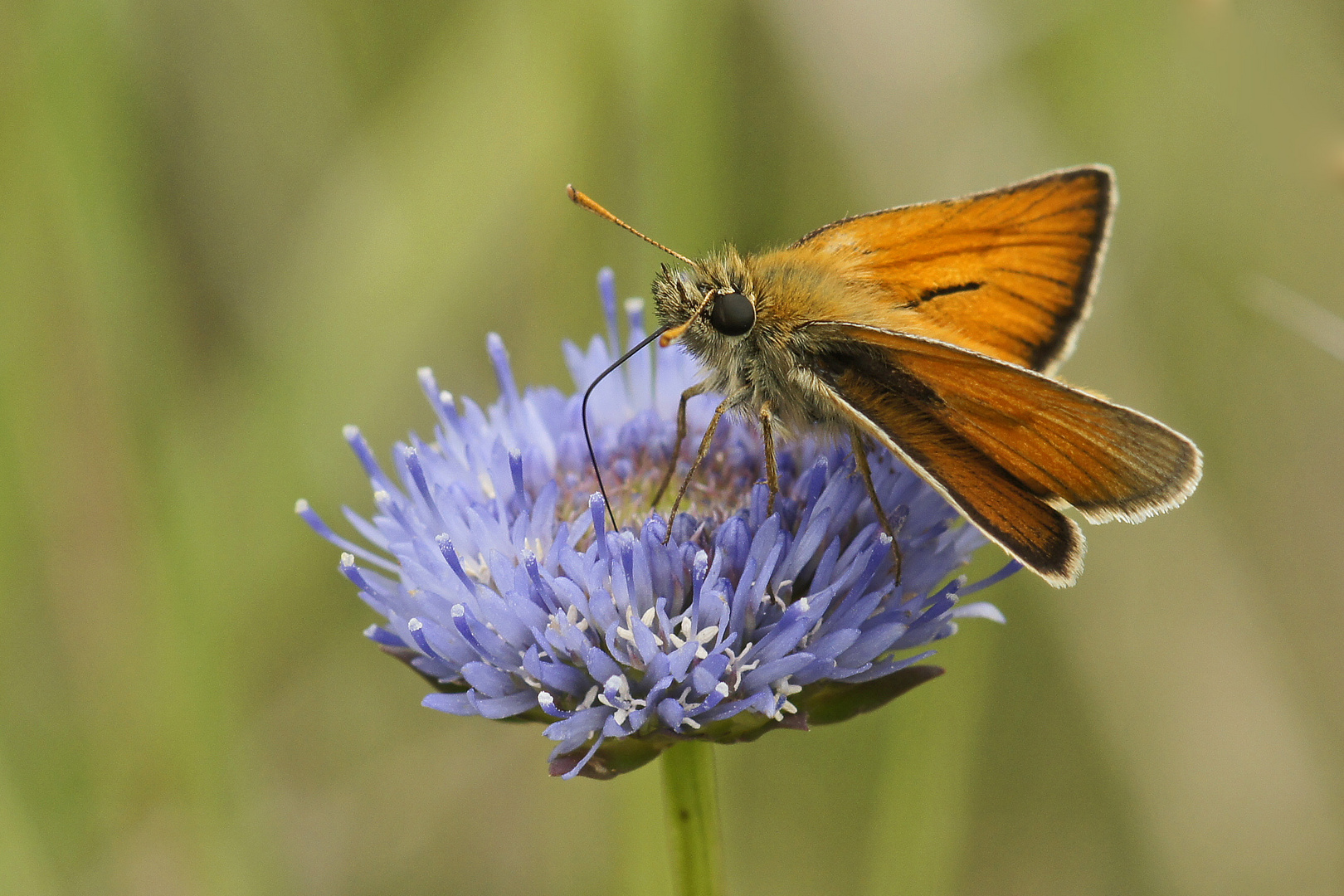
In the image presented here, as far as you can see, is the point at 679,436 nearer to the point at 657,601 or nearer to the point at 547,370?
the point at 657,601

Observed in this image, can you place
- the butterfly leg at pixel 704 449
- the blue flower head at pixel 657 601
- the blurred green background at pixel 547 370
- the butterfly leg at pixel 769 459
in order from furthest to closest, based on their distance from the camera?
1. the blurred green background at pixel 547 370
2. the butterfly leg at pixel 769 459
3. the butterfly leg at pixel 704 449
4. the blue flower head at pixel 657 601

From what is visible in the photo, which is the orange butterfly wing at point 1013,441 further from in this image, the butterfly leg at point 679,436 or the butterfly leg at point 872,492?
the butterfly leg at point 679,436

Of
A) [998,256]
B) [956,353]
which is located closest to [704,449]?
[956,353]

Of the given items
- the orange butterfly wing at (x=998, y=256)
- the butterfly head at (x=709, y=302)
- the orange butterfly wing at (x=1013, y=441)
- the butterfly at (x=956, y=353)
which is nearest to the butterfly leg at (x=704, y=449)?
the butterfly at (x=956, y=353)

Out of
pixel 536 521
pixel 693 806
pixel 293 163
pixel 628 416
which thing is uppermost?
pixel 293 163

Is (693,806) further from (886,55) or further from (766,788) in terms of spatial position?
(886,55)

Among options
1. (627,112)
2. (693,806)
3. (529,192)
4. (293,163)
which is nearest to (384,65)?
(293,163)
